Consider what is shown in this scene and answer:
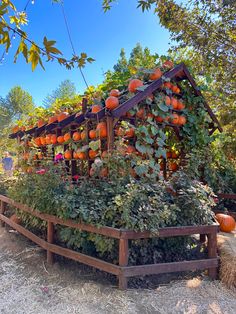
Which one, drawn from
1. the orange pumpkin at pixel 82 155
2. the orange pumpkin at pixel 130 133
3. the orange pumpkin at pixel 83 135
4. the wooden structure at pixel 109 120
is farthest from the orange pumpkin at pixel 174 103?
the orange pumpkin at pixel 82 155

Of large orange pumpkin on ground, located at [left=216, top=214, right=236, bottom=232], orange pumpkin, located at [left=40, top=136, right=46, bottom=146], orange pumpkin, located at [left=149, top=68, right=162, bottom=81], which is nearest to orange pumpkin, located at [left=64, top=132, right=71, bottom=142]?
orange pumpkin, located at [left=40, top=136, right=46, bottom=146]

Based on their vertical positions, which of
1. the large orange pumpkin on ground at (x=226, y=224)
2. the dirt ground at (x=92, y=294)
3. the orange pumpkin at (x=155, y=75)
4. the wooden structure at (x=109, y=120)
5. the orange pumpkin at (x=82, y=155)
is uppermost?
the orange pumpkin at (x=155, y=75)

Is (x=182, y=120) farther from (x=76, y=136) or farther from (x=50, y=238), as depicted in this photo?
(x=50, y=238)

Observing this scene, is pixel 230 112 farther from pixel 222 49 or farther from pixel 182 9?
pixel 182 9

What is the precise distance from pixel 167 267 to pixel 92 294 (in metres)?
0.77

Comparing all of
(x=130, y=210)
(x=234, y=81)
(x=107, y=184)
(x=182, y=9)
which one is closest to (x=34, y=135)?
(x=107, y=184)

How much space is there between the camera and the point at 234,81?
5.87m

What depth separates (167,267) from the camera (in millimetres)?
2418

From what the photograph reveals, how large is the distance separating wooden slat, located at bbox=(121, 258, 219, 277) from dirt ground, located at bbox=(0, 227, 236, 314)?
0.15 m

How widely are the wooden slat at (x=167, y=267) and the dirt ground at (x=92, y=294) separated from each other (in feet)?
0.50

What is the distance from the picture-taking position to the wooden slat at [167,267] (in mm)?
2311

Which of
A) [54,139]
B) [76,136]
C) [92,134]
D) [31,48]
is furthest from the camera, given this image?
[54,139]

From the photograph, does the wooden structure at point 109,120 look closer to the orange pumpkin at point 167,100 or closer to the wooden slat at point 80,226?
the orange pumpkin at point 167,100

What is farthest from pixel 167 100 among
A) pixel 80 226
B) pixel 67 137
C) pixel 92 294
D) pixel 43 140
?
pixel 92 294
